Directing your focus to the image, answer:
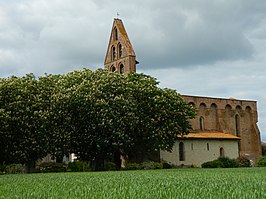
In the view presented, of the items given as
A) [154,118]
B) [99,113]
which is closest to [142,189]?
[99,113]

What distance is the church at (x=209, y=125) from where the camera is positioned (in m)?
57.9

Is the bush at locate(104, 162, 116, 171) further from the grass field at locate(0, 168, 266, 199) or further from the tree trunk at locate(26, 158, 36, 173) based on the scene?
the grass field at locate(0, 168, 266, 199)

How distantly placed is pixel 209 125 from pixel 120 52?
18534mm

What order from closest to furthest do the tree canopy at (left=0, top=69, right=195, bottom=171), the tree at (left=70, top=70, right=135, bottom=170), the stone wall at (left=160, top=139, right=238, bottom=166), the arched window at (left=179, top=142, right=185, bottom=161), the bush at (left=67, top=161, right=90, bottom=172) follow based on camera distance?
1. the tree canopy at (left=0, top=69, right=195, bottom=171)
2. the tree at (left=70, top=70, right=135, bottom=170)
3. the bush at (left=67, top=161, right=90, bottom=172)
4. the stone wall at (left=160, top=139, right=238, bottom=166)
5. the arched window at (left=179, top=142, right=185, bottom=161)

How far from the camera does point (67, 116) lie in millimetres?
37906

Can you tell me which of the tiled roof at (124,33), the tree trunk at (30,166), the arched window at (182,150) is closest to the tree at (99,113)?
the tree trunk at (30,166)

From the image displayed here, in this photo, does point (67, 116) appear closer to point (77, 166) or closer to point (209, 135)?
point (77, 166)

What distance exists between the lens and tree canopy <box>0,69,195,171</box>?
36.0 meters

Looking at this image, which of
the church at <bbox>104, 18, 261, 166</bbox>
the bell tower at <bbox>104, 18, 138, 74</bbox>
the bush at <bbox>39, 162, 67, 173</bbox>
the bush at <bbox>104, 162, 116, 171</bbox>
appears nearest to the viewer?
the bush at <bbox>39, 162, 67, 173</bbox>

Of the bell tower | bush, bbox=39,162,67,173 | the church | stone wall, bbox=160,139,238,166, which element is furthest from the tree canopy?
the bell tower

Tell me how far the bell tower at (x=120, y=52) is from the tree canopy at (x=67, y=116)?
19847 mm

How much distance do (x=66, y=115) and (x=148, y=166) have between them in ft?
36.5

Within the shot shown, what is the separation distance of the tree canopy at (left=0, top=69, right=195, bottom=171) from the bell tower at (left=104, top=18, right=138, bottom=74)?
19.8 metres

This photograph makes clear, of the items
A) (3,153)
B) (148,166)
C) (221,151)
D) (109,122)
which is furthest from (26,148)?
(221,151)
